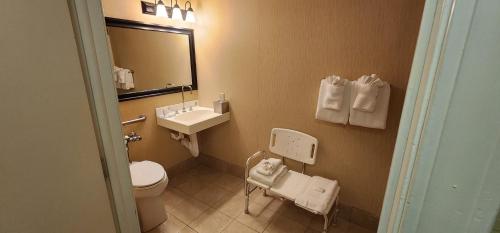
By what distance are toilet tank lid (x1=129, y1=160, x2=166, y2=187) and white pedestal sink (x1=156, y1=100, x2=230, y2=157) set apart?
17.7 inches

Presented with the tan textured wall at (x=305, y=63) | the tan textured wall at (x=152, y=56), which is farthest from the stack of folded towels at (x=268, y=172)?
the tan textured wall at (x=152, y=56)

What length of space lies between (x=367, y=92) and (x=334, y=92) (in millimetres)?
229

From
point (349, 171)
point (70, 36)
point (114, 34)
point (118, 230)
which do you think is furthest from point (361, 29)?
point (114, 34)

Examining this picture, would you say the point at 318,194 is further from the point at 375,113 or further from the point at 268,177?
the point at 375,113

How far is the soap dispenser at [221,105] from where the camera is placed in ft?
8.03

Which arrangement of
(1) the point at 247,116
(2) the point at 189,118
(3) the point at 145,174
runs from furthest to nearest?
(2) the point at 189,118 < (1) the point at 247,116 < (3) the point at 145,174

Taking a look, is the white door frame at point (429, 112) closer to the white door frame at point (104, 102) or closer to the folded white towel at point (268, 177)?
the white door frame at point (104, 102)

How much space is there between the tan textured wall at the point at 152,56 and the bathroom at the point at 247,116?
0.05 feet

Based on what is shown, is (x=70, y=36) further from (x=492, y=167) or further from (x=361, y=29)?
(x=361, y=29)

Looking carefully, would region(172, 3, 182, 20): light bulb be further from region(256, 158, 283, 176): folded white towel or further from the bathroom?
region(256, 158, 283, 176): folded white towel

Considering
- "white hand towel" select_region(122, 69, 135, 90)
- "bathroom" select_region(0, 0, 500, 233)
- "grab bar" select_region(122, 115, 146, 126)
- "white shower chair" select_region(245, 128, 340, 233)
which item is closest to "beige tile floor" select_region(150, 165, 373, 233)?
"bathroom" select_region(0, 0, 500, 233)

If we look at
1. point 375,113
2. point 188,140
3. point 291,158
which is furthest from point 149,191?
point 375,113

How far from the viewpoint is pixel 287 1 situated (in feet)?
6.04

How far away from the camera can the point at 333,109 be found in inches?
68.2
